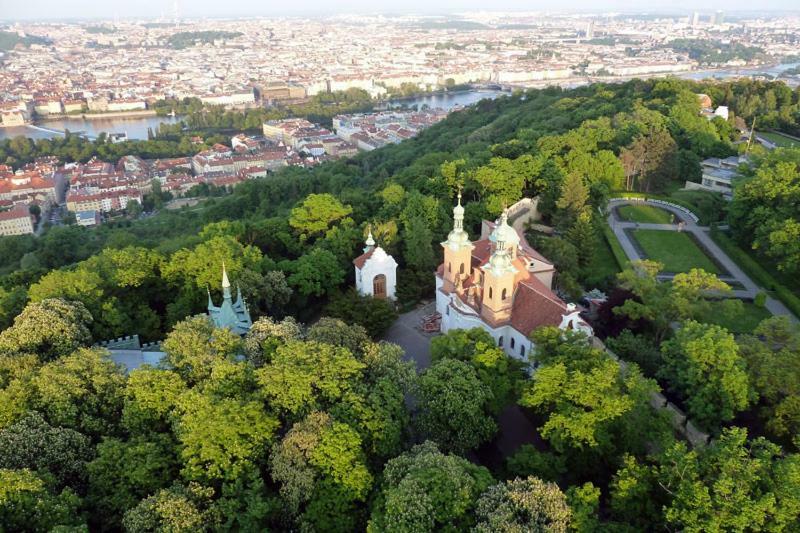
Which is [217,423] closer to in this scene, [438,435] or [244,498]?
[244,498]

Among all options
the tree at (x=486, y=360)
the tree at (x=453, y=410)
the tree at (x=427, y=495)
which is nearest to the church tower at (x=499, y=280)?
the tree at (x=486, y=360)

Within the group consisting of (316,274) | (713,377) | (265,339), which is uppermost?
(265,339)

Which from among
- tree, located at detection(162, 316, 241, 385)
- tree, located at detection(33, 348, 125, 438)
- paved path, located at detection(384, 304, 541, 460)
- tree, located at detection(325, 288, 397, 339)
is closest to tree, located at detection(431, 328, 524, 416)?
paved path, located at detection(384, 304, 541, 460)

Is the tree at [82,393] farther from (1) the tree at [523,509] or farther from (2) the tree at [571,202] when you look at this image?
(2) the tree at [571,202]

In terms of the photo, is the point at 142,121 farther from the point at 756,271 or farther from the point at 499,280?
the point at 756,271

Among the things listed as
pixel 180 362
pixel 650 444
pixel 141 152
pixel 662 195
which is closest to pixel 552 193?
pixel 662 195

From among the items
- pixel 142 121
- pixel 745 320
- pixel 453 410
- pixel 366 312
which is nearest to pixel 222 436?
pixel 453 410
